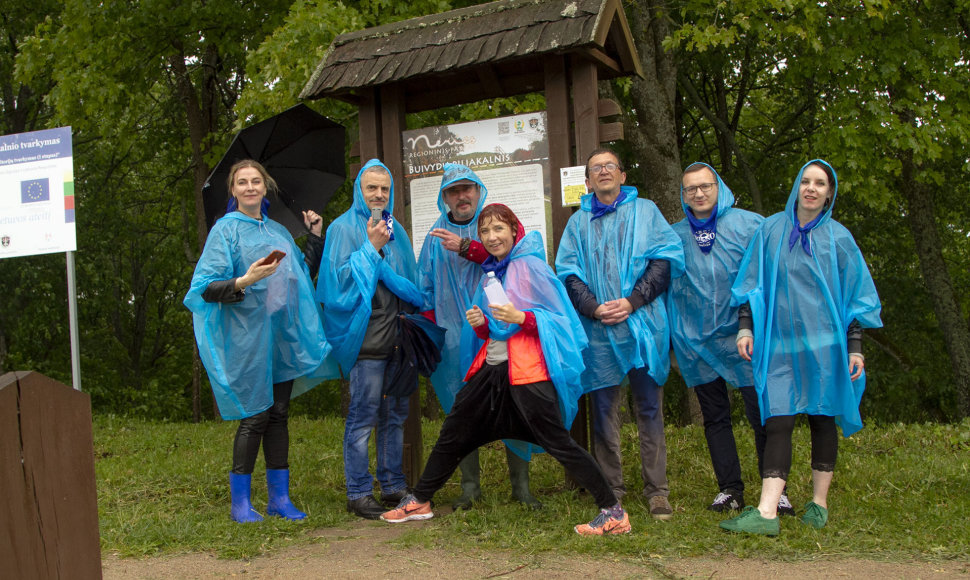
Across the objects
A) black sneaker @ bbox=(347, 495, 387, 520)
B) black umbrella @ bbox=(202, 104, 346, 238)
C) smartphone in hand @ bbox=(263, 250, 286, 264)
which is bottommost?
black sneaker @ bbox=(347, 495, 387, 520)

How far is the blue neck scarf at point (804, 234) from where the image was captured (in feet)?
14.0

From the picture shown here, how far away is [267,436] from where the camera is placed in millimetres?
4844

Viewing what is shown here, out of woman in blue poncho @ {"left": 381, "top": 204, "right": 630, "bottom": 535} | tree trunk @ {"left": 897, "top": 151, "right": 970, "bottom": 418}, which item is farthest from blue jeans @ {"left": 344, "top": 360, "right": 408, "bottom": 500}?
tree trunk @ {"left": 897, "top": 151, "right": 970, "bottom": 418}

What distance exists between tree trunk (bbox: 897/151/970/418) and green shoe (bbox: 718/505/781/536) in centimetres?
925

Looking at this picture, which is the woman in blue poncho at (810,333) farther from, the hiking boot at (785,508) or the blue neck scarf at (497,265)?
the blue neck scarf at (497,265)

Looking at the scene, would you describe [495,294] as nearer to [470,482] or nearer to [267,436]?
[470,482]

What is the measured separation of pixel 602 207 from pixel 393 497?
2.10 m

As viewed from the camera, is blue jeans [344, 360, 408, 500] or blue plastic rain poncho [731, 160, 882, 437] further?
blue jeans [344, 360, 408, 500]

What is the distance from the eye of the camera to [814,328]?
4.20 m

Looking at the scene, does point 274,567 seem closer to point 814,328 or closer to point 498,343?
point 498,343

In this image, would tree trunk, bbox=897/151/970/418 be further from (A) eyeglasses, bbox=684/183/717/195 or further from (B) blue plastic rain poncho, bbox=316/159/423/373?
(B) blue plastic rain poncho, bbox=316/159/423/373

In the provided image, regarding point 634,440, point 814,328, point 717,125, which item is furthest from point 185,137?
point 814,328

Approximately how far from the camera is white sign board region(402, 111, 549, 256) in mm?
5344

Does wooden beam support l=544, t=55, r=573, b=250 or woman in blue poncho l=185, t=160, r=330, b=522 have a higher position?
wooden beam support l=544, t=55, r=573, b=250
